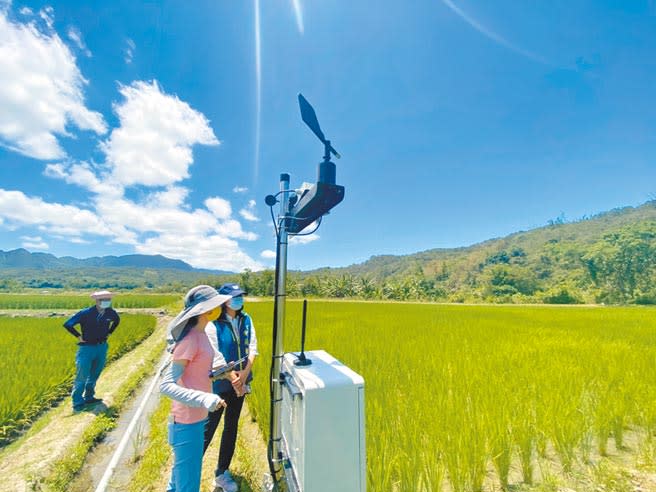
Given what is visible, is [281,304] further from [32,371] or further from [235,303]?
[32,371]

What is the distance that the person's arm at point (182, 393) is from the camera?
1.61m

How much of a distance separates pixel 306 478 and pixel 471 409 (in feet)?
8.20

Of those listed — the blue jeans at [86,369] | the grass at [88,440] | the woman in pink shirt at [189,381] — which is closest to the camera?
the woman in pink shirt at [189,381]

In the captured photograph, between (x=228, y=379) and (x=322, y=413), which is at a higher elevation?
(x=322, y=413)

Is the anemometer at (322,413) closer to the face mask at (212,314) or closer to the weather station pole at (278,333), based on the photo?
the weather station pole at (278,333)

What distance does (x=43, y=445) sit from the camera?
3.23m

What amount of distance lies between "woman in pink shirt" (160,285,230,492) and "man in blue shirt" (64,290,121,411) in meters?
3.44

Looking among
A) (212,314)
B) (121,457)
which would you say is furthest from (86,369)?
(212,314)

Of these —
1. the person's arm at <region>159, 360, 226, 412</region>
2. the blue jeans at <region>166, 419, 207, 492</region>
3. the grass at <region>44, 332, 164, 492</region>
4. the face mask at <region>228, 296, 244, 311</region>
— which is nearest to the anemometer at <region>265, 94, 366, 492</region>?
the person's arm at <region>159, 360, 226, 412</region>

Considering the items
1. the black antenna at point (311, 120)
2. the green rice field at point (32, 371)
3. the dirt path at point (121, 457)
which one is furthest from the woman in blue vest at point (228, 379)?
the green rice field at point (32, 371)

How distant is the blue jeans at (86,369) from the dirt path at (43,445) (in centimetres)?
23

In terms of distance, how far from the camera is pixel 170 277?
656 feet

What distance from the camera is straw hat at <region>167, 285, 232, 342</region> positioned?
1.73 meters

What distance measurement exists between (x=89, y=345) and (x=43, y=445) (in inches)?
52.0
